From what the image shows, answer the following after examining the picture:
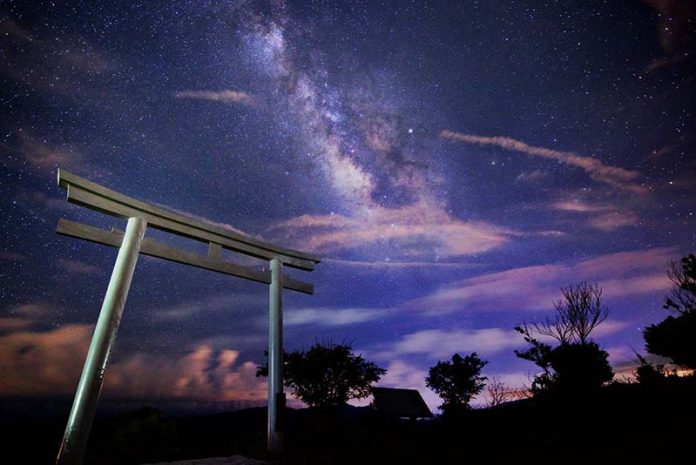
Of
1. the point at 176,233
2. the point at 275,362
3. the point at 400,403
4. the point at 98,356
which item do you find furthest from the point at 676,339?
the point at 98,356

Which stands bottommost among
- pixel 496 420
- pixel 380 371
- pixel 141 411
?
pixel 496 420

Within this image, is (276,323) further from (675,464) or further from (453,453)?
(675,464)

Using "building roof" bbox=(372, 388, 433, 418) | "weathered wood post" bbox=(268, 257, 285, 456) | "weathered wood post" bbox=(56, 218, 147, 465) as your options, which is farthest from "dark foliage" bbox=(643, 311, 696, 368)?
"weathered wood post" bbox=(56, 218, 147, 465)

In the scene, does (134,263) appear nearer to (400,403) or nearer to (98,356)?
(98,356)

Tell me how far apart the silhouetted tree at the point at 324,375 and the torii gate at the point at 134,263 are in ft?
46.1

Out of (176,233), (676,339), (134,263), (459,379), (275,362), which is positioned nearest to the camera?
(134,263)

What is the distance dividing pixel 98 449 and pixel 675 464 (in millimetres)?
18101

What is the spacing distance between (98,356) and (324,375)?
1834 cm

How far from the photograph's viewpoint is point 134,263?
245 inches

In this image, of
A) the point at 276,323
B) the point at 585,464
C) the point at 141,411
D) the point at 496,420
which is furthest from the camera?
the point at 141,411

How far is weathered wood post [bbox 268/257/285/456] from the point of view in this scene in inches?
280

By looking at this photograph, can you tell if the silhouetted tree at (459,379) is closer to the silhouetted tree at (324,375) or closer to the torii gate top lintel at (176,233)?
the silhouetted tree at (324,375)

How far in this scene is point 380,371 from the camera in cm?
2380

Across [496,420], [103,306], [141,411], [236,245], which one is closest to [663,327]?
[496,420]
